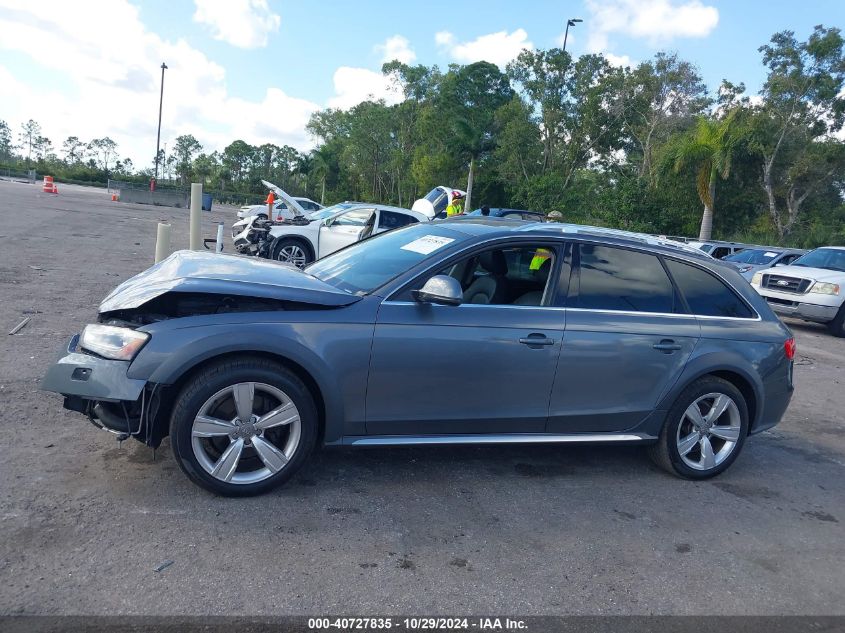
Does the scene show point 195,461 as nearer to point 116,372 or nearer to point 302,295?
point 116,372

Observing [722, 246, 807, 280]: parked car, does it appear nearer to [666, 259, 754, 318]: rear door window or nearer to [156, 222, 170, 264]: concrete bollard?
[666, 259, 754, 318]: rear door window

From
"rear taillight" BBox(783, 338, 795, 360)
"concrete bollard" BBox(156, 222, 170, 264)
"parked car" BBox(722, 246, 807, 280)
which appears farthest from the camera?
"parked car" BBox(722, 246, 807, 280)

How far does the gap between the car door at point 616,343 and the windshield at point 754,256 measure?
52.8ft

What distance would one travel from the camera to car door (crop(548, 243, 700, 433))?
4.44 m

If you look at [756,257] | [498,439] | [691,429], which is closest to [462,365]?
[498,439]

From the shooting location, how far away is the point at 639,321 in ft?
15.1

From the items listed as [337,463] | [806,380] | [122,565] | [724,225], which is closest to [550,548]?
[337,463]

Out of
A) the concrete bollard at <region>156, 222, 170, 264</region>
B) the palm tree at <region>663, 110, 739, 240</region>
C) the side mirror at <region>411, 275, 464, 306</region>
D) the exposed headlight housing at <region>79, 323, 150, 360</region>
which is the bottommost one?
the exposed headlight housing at <region>79, 323, 150, 360</region>

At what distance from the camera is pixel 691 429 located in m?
4.89

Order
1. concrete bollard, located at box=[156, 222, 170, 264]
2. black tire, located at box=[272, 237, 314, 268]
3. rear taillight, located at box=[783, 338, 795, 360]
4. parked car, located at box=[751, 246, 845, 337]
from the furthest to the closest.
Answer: black tire, located at box=[272, 237, 314, 268]
parked car, located at box=[751, 246, 845, 337]
concrete bollard, located at box=[156, 222, 170, 264]
rear taillight, located at box=[783, 338, 795, 360]

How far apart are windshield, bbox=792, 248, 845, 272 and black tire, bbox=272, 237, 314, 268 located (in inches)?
403

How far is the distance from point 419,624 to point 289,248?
12.1 metres

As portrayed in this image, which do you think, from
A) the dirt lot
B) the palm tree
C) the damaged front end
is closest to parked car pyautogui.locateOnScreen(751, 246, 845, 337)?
the dirt lot

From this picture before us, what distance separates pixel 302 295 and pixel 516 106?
120ft
